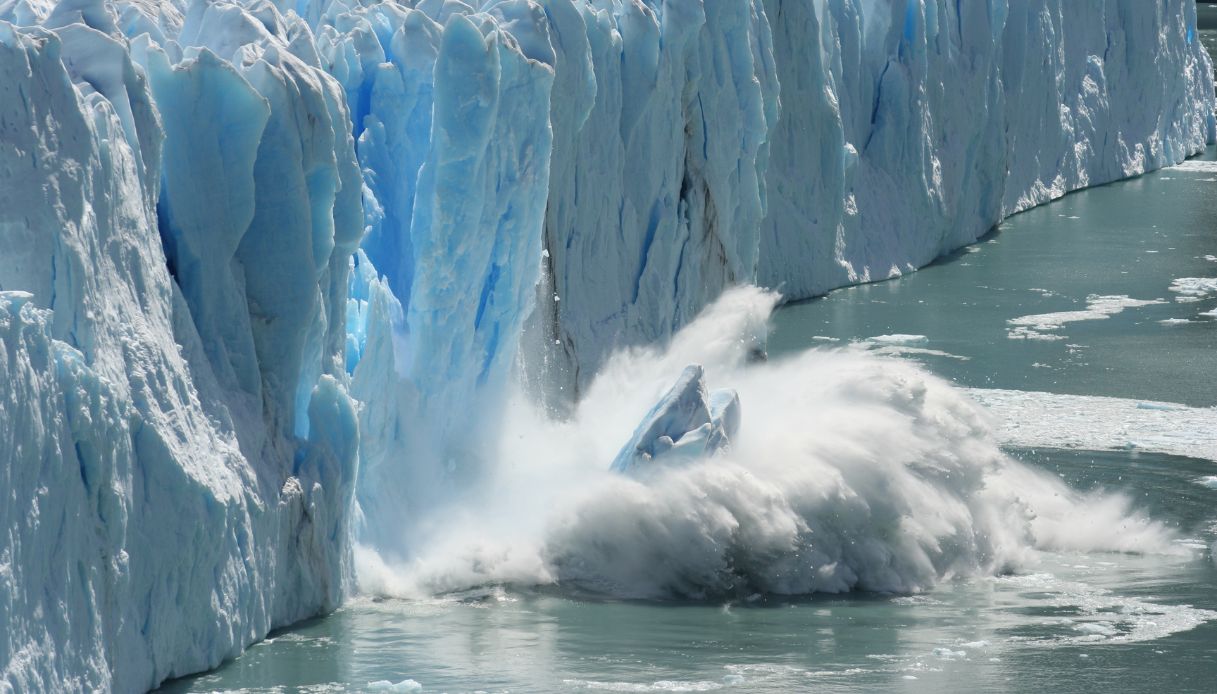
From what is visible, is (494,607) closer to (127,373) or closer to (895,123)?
(127,373)

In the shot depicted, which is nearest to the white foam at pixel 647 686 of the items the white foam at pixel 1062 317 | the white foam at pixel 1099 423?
the white foam at pixel 1099 423

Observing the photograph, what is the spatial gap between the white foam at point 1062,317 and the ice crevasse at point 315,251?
216 centimetres

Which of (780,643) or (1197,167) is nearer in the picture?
(780,643)

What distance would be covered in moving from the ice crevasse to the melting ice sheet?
38cm

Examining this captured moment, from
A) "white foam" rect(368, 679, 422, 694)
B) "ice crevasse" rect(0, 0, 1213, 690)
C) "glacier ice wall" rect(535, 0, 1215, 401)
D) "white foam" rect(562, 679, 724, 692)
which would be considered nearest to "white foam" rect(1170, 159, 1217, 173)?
"glacier ice wall" rect(535, 0, 1215, 401)

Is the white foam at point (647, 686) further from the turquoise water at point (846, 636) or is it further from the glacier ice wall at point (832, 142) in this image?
the glacier ice wall at point (832, 142)

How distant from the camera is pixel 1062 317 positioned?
1828cm

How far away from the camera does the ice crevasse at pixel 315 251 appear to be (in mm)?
6945

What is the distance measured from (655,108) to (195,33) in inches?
230

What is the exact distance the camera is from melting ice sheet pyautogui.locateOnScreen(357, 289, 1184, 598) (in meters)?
9.82

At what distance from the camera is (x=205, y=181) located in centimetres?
820

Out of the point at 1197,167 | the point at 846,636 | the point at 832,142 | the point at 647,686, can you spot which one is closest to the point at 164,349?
the point at 647,686

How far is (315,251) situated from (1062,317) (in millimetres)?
10895

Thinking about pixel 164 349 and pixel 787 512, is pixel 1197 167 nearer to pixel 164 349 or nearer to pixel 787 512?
pixel 787 512
